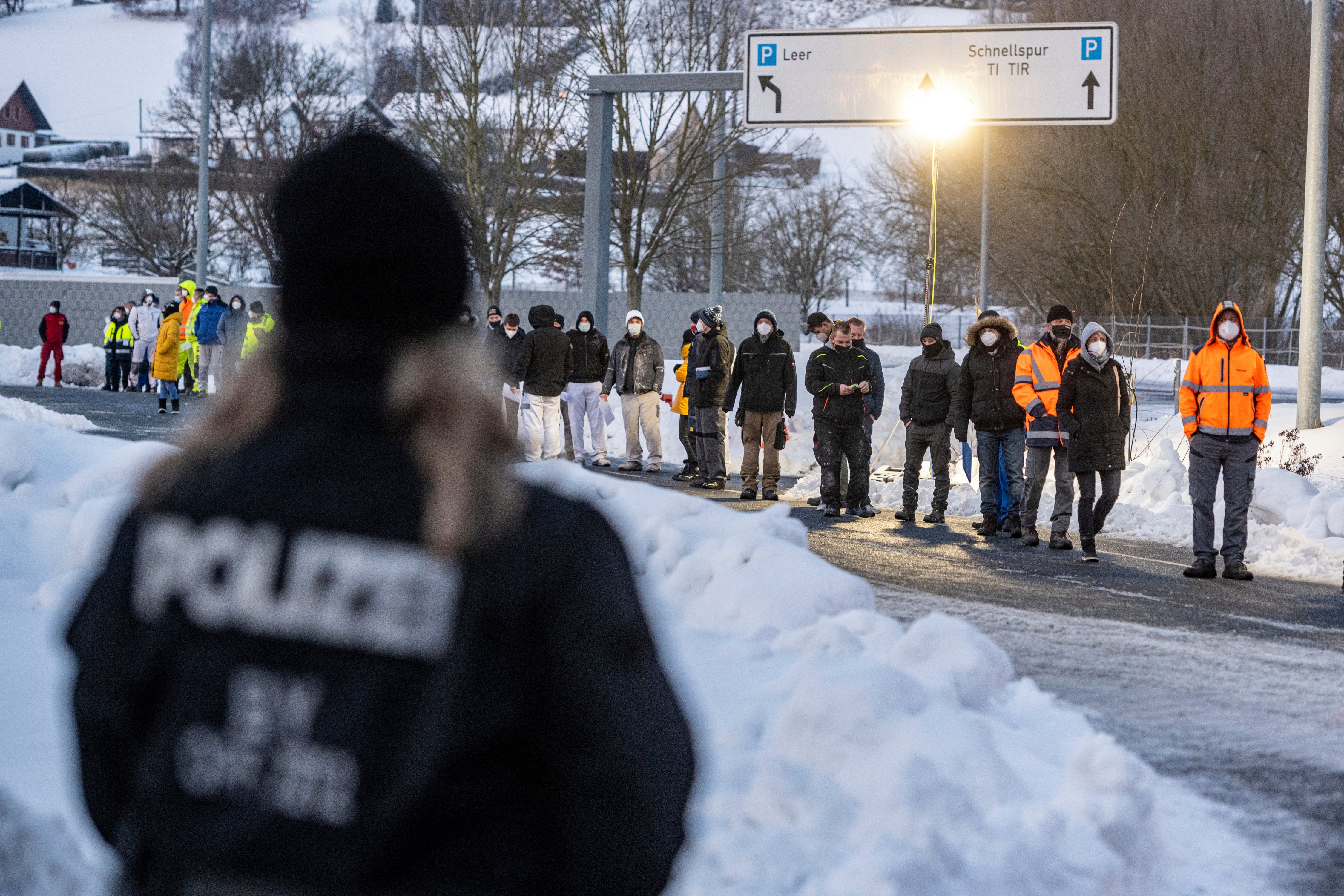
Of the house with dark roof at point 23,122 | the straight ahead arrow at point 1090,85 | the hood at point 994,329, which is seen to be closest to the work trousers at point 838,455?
the hood at point 994,329

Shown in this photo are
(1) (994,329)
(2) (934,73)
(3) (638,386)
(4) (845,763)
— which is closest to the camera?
(4) (845,763)

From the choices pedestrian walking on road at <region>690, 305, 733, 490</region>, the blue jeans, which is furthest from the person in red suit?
the blue jeans

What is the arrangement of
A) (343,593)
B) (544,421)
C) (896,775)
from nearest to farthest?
1. (343,593)
2. (896,775)
3. (544,421)

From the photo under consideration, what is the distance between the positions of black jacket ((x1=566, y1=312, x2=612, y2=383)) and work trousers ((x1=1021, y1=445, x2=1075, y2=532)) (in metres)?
6.35

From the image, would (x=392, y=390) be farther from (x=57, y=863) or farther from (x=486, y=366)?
(x=57, y=863)

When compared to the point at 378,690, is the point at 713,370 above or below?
above

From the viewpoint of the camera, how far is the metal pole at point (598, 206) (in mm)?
17984

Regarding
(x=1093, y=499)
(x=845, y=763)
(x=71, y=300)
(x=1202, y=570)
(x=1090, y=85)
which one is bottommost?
(x=1202, y=570)

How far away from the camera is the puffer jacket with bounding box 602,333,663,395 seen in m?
16.2

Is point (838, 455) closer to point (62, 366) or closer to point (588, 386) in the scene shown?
point (588, 386)

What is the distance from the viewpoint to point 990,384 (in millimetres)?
11828

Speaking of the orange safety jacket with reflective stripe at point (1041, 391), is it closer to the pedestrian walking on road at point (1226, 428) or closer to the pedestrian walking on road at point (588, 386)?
the pedestrian walking on road at point (1226, 428)

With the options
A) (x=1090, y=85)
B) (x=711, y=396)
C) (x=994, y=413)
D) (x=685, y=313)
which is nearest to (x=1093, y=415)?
(x=994, y=413)

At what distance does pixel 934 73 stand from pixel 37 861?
15298 millimetres
